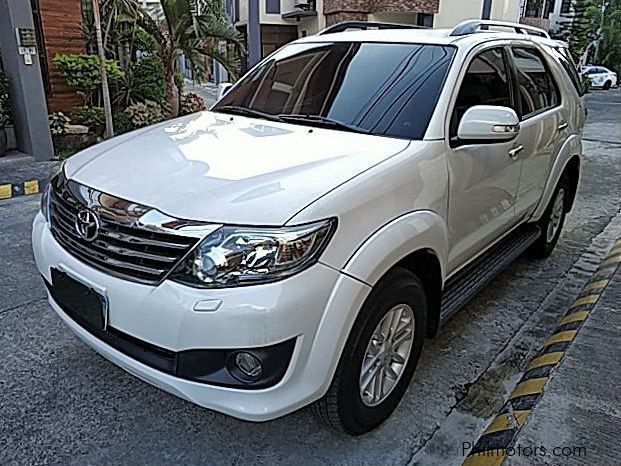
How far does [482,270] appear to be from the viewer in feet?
11.2

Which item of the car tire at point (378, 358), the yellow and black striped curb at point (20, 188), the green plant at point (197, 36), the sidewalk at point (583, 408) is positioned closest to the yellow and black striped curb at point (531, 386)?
the sidewalk at point (583, 408)

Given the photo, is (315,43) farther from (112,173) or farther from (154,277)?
(154,277)

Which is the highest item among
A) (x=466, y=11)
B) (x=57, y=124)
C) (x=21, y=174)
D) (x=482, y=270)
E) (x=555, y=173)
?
(x=466, y=11)

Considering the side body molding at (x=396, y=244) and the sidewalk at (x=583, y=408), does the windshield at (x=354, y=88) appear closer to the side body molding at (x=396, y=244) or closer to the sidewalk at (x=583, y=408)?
the side body molding at (x=396, y=244)

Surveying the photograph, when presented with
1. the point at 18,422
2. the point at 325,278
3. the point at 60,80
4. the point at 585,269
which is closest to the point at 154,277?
the point at 325,278

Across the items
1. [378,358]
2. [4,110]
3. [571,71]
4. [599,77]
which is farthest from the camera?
[599,77]

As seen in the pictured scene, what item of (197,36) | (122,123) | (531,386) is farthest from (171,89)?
(531,386)

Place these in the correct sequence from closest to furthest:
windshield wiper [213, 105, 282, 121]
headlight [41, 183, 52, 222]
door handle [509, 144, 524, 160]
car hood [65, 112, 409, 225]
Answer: car hood [65, 112, 409, 225]
headlight [41, 183, 52, 222]
windshield wiper [213, 105, 282, 121]
door handle [509, 144, 524, 160]

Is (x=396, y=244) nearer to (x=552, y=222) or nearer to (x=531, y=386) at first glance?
(x=531, y=386)

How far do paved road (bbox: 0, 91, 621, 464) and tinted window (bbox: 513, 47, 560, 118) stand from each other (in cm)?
136

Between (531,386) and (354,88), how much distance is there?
1.80 metres

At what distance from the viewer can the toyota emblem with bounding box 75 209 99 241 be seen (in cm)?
210

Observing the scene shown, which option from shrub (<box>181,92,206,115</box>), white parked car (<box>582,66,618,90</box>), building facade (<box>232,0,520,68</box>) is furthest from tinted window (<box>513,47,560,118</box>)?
white parked car (<box>582,66,618,90</box>)

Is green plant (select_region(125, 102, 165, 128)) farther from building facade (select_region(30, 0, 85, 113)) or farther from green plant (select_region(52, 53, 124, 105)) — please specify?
building facade (select_region(30, 0, 85, 113))
